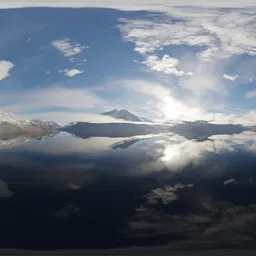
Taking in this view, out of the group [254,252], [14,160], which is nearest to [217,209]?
[254,252]

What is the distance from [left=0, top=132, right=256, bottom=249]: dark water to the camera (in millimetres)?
4516

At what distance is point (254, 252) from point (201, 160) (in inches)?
70.5

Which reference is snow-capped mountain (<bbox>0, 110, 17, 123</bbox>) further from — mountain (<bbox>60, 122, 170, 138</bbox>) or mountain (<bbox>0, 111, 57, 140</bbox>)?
mountain (<bbox>60, 122, 170, 138</bbox>)

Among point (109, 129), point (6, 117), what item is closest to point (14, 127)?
point (6, 117)

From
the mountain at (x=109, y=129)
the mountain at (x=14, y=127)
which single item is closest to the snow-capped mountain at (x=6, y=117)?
→ the mountain at (x=14, y=127)

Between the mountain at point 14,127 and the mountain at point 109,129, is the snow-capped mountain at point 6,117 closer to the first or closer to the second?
the mountain at point 14,127

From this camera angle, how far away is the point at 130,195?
529cm

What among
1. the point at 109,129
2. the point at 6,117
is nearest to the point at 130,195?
the point at 109,129

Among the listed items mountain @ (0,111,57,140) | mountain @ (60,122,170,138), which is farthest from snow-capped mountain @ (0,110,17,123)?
mountain @ (60,122,170,138)

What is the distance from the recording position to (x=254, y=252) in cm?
425

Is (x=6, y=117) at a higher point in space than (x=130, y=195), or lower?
higher

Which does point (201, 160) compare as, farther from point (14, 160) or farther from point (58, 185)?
point (14, 160)

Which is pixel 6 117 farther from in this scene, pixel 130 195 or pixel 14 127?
pixel 130 195

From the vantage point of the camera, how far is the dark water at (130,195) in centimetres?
452
